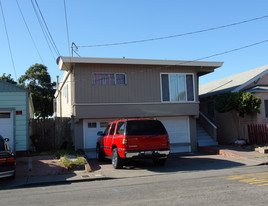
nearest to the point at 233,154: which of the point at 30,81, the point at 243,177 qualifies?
the point at 243,177

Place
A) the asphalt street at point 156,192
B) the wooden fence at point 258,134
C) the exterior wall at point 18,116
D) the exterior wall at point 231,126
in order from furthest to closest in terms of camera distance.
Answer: the exterior wall at point 231,126, the wooden fence at point 258,134, the exterior wall at point 18,116, the asphalt street at point 156,192

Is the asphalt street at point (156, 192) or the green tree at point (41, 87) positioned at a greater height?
the green tree at point (41, 87)

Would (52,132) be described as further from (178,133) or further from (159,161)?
(159,161)

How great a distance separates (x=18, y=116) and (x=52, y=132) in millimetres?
3017

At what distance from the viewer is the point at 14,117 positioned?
45.0 feet

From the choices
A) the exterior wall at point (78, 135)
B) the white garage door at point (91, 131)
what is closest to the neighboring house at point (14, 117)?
the exterior wall at point (78, 135)

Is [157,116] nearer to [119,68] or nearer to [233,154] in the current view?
→ [119,68]

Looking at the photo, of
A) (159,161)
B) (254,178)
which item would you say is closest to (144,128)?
(159,161)

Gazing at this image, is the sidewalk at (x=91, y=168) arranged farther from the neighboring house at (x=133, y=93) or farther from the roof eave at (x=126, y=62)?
the roof eave at (x=126, y=62)

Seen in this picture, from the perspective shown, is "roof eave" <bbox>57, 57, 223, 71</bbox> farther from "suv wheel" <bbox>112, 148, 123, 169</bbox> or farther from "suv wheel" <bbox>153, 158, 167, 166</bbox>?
"suv wheel" <bbox>153, 158, 167, 166</bbox>

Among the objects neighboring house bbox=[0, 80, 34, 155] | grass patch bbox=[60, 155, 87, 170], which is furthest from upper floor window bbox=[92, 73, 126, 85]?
grass patch bbox=[60, 155, 87, 170]

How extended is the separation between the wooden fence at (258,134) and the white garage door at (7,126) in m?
13.4

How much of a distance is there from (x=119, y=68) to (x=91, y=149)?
477cm

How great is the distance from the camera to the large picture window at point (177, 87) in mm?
16078
